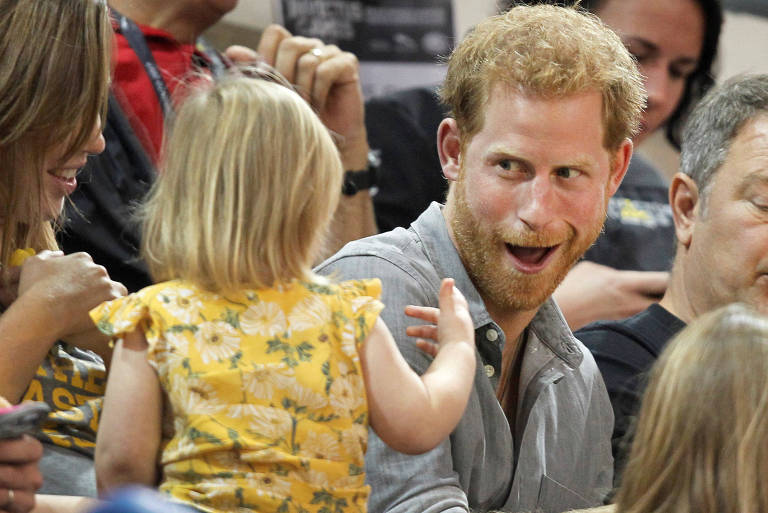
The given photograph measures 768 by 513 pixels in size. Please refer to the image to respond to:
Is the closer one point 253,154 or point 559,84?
point 253,154

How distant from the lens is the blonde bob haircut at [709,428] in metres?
1.32

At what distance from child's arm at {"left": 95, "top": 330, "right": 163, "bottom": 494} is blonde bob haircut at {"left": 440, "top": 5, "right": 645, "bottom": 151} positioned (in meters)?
0.81

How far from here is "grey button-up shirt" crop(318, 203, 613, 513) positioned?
67.1 inches

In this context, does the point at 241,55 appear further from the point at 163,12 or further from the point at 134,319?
the point at 134,319

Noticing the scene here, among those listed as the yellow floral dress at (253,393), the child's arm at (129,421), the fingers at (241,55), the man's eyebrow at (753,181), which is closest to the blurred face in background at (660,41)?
the man's eyebrow at (753,181)

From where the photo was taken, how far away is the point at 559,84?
1868 mm

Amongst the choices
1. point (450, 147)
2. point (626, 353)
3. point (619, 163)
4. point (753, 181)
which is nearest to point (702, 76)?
point (753, 181)

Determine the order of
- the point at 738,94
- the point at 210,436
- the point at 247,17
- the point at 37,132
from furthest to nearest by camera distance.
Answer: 1. the point at 247,17
2. the point at 738,94
3. the point at 37,132
4. the point at 210,436

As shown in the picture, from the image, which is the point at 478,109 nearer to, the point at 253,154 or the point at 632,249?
the point at 253,154

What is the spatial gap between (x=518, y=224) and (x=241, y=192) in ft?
2.10

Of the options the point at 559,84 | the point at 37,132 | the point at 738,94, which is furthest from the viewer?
the point at 738,94

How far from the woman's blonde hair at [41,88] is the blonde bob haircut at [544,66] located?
2.04ft

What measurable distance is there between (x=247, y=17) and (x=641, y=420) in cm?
212

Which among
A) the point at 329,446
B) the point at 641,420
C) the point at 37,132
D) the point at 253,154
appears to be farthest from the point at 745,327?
the point at 37,132
